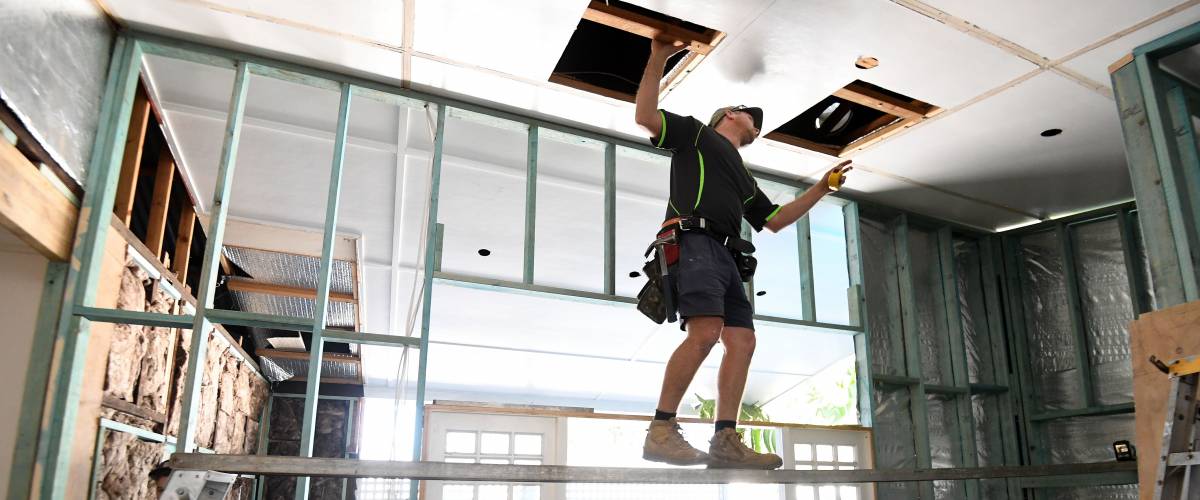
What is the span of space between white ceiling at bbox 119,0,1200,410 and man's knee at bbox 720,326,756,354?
147 cm

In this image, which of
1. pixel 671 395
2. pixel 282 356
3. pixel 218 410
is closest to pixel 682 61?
pixel 671 395

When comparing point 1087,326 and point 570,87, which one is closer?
point 570,87

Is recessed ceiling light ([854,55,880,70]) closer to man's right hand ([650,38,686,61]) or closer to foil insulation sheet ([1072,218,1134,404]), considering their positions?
man's right hand ([650,38,686,61])

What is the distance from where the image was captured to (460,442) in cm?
467

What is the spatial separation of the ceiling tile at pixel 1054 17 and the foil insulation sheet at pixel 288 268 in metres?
4.52

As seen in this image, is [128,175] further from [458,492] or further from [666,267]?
[666,267]

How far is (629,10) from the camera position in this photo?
11.9 ft

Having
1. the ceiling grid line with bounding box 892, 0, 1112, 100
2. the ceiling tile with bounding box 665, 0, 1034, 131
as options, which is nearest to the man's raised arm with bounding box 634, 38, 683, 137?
the ceiling tile with bounding box 665, 0, 1034, 131

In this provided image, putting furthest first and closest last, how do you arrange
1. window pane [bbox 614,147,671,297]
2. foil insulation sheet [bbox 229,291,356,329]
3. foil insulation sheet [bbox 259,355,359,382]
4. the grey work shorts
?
1. foil insulation sheet [bbox 259,355,359,382]
2. foil insulation sheet [bbox 229,291,356,329]
3. window pane [bbox 614,147,671,297]
4. the grey work shorts

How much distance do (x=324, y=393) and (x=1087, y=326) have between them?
8052 millimetres

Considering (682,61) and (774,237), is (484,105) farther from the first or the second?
(774,237)

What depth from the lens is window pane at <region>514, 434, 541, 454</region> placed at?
193 inches

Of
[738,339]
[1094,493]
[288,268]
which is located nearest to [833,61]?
→ [738,339]

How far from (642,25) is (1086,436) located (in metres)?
4.22
